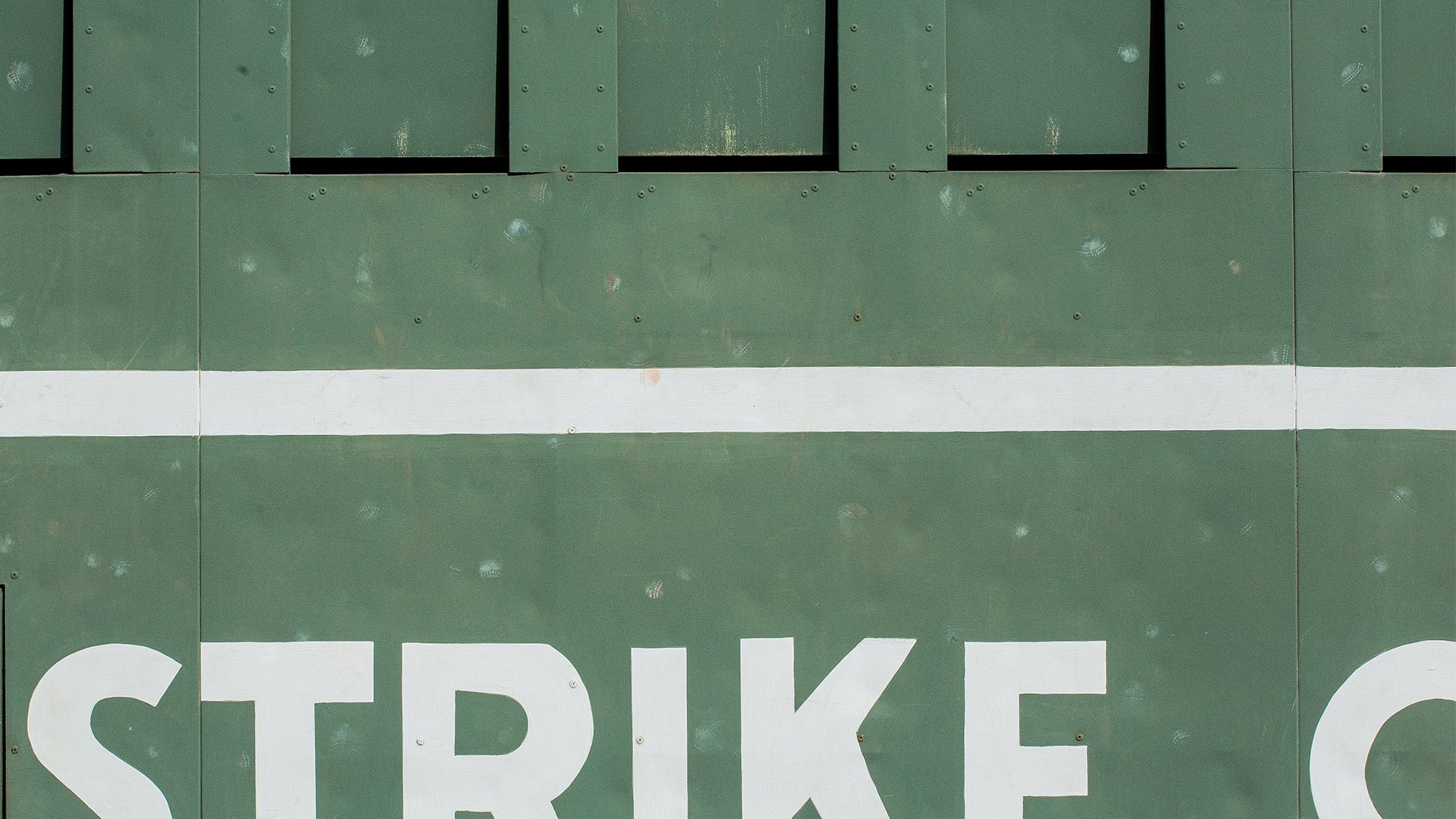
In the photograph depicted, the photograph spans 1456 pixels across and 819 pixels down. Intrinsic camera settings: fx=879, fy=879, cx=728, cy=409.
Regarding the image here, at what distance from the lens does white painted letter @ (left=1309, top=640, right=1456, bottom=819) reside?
2346 mm

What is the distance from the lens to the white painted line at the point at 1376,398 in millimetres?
2365

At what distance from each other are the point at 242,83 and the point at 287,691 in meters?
1.64

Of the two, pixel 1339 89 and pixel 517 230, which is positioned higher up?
pixel 1339 89

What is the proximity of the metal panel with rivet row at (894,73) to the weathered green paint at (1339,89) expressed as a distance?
0.99 meters

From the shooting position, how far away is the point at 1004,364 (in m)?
2.35

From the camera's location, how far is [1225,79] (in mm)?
2391

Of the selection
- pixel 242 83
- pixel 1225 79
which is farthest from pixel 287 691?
pixel 1225 79

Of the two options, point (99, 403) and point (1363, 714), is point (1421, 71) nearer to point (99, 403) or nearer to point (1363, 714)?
point (1363, 714)

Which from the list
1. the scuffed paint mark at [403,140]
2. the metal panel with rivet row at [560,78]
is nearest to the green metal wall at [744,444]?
the metal panel with rivet row at [560,78]

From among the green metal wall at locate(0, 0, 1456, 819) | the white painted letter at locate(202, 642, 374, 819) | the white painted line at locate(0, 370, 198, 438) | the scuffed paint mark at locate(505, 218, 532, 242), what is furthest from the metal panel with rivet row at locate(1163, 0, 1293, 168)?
the white painted line at locate(0, 370, 198, 438)

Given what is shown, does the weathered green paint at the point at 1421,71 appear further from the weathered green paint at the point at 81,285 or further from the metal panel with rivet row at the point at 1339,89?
the weathered green paint at the point at 81,285

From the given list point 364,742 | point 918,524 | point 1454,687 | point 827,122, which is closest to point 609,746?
point 364,742

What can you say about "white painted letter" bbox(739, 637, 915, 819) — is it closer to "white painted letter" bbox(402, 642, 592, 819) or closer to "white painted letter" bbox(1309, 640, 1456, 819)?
"white painted letter" bbox(402, 642, 592, 819)

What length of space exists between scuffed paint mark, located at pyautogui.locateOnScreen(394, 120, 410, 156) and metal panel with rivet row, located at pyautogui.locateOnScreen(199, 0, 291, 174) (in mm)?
287
